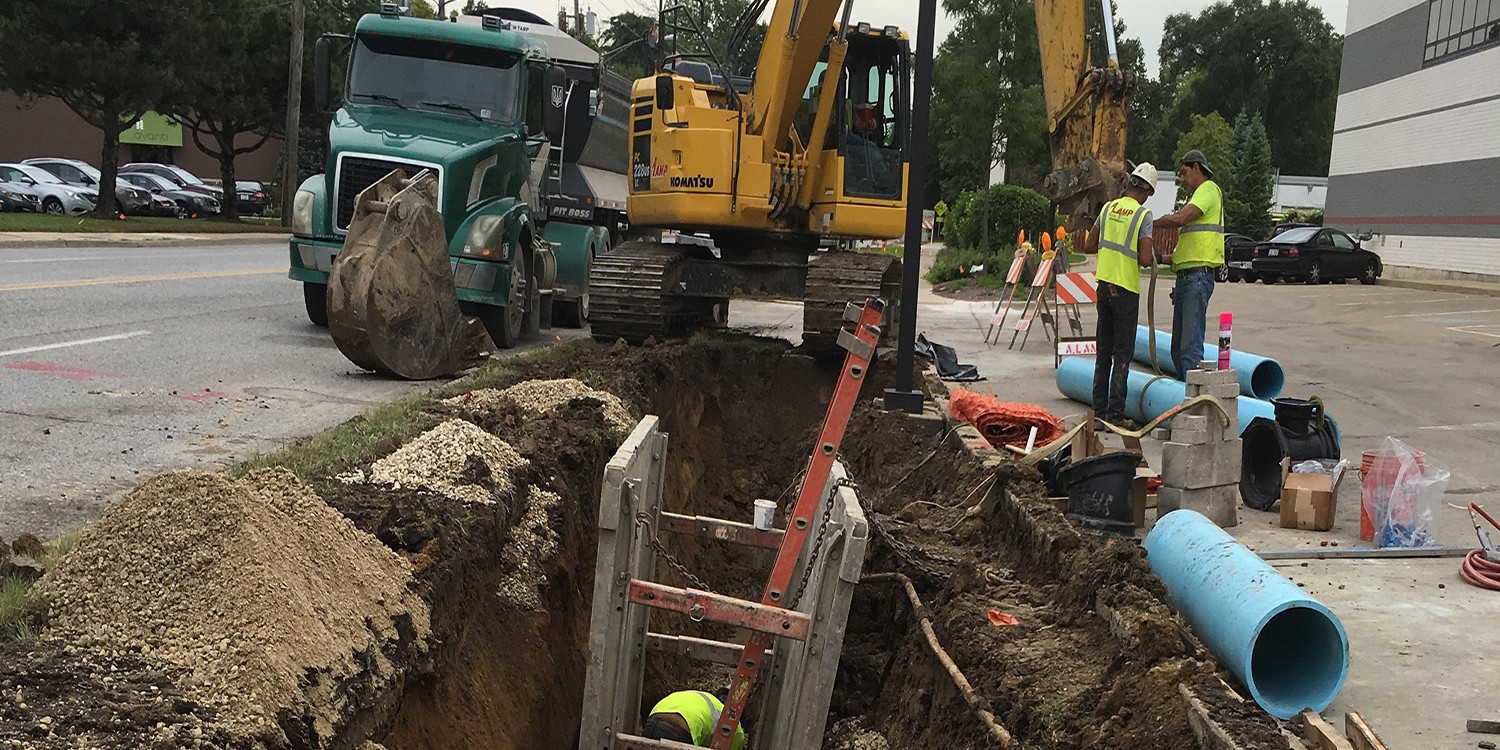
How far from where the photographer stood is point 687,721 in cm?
573

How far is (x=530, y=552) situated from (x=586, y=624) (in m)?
1.05

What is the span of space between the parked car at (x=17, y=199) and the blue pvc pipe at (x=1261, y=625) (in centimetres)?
3562

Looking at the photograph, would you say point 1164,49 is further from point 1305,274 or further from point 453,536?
point 453,536

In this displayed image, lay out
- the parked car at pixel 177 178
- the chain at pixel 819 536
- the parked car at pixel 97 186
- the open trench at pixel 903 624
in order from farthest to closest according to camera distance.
A: 1. the parked car at pixel 177 178
2. the parked car at pixel 97 186
3. the chain at pixel 819 536
4. the open trench at pixel 903 624

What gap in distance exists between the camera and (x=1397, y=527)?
22.0 ft

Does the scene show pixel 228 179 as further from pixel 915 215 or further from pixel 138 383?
pixel 915 215

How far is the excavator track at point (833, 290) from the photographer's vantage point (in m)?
11.0

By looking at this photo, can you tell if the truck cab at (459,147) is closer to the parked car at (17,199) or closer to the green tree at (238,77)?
the parked car at (17,199)

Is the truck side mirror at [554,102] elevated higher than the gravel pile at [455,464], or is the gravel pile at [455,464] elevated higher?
the truck side mirror at [554,102]

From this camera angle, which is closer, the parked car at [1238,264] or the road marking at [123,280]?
the road marking at [123,280]

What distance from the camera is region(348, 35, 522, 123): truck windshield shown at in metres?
13.5

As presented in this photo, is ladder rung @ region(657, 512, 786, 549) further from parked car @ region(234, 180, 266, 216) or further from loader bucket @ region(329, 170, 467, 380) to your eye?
Answer: parked car @ region(234, 180, 266, 216)

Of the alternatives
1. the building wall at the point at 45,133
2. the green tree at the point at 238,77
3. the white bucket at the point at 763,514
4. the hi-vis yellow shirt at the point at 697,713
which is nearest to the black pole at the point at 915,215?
the white bucket at the point at 763,514

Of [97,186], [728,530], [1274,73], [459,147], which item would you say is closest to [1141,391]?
[728,530]
